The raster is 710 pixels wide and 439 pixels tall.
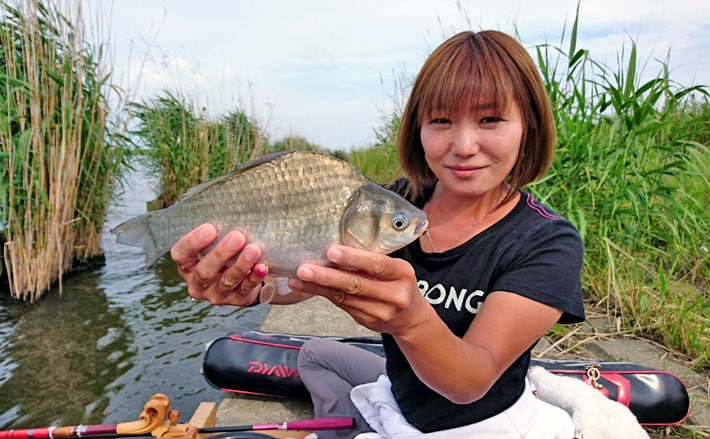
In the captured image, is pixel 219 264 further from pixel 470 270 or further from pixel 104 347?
pixel 104 347

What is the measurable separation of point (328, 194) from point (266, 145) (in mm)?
12108

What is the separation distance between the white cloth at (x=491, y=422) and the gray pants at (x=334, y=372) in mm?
538

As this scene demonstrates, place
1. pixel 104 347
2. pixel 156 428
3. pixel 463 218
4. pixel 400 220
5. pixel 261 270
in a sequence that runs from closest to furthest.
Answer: pixel 400 220, pixel 261 270, pixel 463 218, pixel 156 428, pixel 104 347

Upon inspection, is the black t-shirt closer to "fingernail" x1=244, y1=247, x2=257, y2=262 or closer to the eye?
the eye

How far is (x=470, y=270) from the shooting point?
5.56 ft

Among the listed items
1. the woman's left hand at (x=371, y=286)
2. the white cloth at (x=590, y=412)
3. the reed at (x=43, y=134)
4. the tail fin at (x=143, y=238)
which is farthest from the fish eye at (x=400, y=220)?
the reed at (x=43, y=134)

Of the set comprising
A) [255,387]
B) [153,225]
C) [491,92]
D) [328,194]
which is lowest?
[255,387]

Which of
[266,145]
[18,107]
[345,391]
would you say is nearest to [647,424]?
[345,391]

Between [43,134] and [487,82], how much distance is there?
561 cm

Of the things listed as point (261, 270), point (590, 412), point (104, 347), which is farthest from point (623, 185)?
point (104, 347)

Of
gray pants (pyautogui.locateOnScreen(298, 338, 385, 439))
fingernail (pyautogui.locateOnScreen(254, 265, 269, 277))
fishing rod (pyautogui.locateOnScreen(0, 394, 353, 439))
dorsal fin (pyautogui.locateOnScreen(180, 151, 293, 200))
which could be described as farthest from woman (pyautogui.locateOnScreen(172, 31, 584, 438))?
gray pants (pyautogui.locateOnScreen(298, 338, 385, 439))

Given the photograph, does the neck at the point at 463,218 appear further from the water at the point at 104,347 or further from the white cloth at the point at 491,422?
the water at the point at 104,347

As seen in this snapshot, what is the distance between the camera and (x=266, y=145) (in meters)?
13.1

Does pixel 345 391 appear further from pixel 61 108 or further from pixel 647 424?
pixel 61 108
